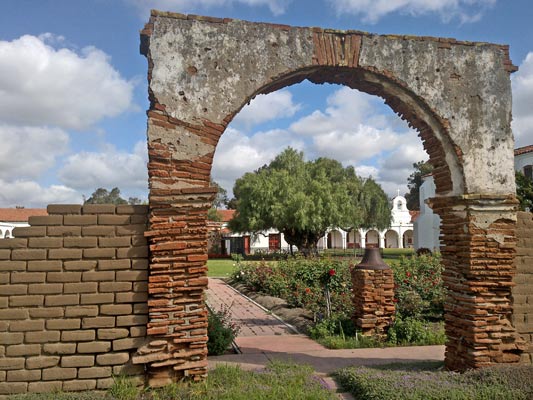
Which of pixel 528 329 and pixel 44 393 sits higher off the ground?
pixel 528 329

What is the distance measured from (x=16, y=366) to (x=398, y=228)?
171 feet

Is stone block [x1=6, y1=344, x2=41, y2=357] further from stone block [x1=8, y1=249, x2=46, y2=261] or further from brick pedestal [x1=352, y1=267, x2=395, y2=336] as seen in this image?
brick pedestal [x1=352, y1=267, x2=395, y2=336]

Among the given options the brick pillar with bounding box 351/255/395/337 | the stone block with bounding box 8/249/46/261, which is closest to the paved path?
the brick pillar with bounding box 351/255/395/337

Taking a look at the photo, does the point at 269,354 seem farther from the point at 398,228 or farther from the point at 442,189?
the point at 398,228

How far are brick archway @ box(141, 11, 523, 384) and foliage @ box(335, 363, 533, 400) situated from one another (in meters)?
0.39

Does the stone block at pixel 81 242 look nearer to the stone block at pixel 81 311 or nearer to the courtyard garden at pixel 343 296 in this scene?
the stone block at pixel 81 311

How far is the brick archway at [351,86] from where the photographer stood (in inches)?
200

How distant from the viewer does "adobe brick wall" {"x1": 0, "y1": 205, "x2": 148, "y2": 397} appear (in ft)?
15.9

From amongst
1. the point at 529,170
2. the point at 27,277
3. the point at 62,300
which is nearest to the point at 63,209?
the point at 27,277

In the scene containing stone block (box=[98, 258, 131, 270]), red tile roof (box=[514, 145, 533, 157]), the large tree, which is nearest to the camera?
stone block (box=[98, 258, 131, 270])

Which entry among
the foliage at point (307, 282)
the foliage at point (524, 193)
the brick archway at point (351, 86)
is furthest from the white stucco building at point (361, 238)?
the brick archway at point (351, 86)

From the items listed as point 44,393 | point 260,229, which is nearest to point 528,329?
point 44,393

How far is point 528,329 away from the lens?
5.91m

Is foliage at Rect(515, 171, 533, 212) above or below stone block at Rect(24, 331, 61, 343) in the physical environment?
above
